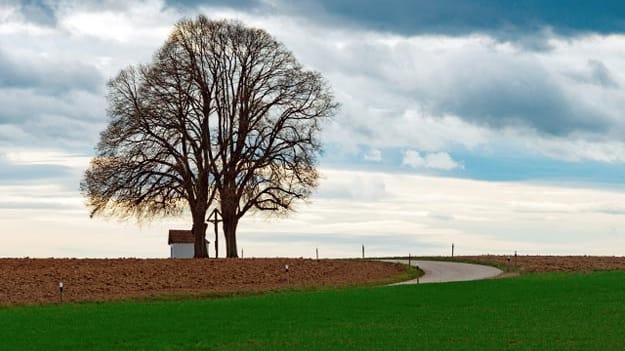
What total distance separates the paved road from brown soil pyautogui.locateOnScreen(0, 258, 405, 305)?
2045mm

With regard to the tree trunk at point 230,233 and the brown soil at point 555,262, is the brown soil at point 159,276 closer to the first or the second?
the tree trunk at point 230,233

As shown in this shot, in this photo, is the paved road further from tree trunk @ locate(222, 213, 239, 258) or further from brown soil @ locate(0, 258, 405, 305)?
tree trunk @ locate(222, 213, 239, 258)

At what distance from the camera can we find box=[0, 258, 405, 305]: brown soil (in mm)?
44062

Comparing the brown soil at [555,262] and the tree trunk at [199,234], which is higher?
the tree trunk at [199,234]

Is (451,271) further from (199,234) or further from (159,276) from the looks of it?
(159,276)

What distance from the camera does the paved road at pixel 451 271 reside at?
53.3 meters

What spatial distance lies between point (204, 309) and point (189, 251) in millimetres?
40889

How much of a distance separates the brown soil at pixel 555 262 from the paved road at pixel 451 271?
159 centimetres

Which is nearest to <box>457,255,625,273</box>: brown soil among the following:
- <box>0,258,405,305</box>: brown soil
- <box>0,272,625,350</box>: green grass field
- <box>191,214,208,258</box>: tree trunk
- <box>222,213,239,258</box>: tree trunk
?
<box>0,258,405,305</box>: brown soil

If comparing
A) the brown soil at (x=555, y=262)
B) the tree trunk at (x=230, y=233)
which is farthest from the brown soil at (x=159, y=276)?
the brown soil at (x=555, y=262)

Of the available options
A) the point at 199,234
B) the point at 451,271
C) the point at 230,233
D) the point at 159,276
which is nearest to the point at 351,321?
the point at 159,276

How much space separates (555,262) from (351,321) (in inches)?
1320

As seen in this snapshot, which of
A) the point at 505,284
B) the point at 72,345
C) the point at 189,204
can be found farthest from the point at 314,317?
the point at 189,204

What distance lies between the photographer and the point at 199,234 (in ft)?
206
